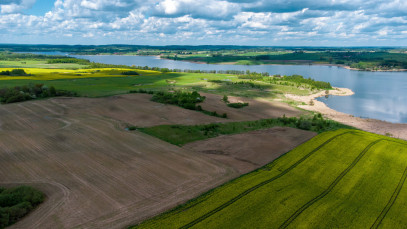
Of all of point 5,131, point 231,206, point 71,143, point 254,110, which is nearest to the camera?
point 231,206

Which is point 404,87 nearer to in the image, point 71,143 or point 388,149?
point 388,149

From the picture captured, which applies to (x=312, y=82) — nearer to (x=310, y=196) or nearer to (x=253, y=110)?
(x=253, y=110)

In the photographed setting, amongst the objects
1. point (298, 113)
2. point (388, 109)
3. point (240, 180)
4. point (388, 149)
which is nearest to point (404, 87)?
point (388, 109)

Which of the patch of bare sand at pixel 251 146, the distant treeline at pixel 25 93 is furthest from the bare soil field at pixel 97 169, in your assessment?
the distant treeline at pixel 25 93

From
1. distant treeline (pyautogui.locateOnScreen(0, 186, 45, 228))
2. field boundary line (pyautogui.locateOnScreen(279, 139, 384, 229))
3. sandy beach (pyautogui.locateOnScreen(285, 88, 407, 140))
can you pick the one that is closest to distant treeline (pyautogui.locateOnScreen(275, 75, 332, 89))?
sandy beach (pyautogui.locateOnScreen(285, 88, 407, 140))

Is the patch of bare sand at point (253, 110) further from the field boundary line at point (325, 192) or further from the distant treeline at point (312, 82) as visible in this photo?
the distant treeline at point (312, 82)
